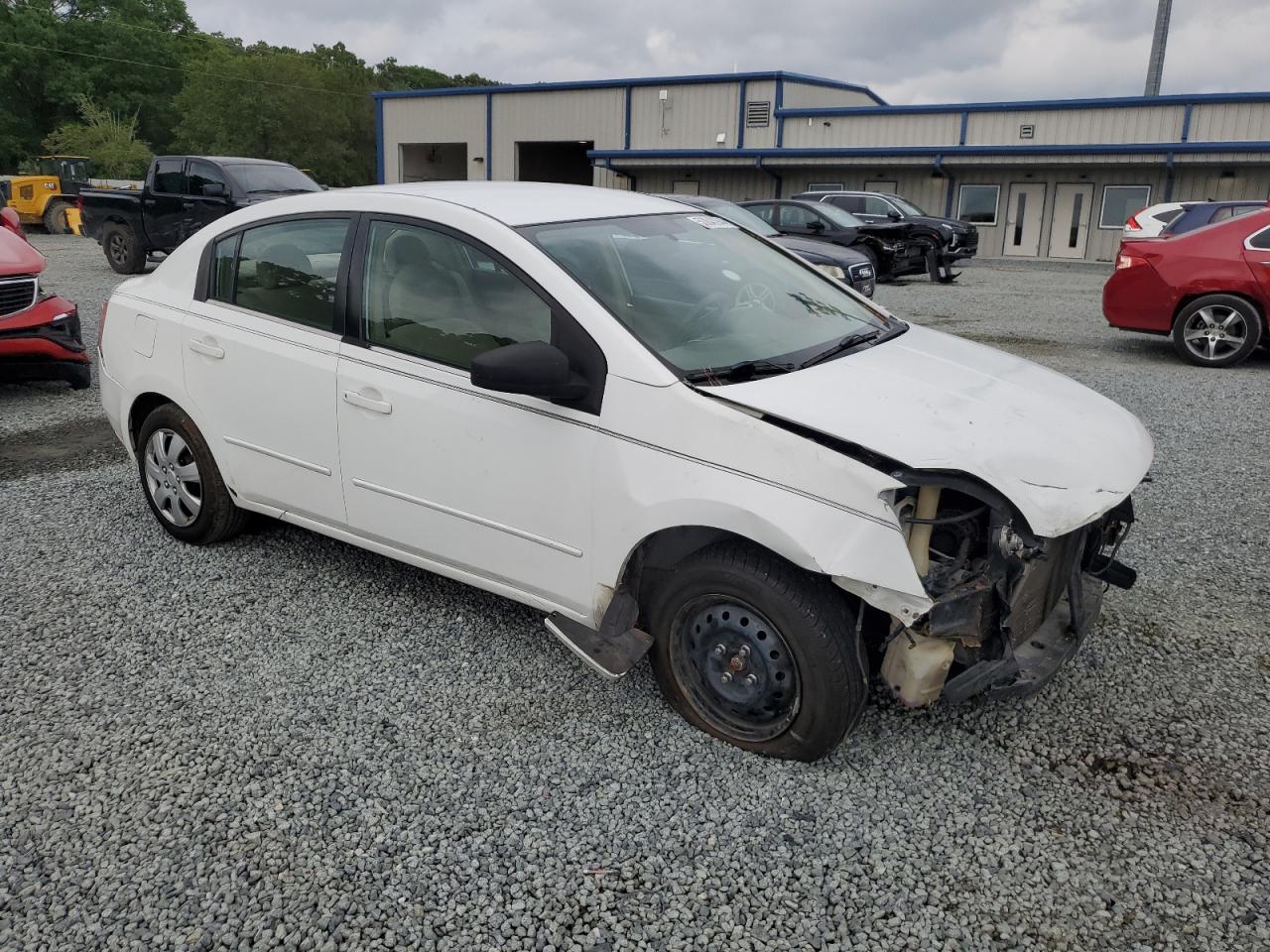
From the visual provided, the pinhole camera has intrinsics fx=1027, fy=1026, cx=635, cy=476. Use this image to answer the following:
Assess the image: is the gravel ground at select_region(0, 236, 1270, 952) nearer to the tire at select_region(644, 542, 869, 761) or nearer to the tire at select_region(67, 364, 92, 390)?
the tire at select_region(644, 542, 869, 761)

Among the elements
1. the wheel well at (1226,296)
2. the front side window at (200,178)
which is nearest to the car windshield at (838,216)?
the wheel well at (1226,296)

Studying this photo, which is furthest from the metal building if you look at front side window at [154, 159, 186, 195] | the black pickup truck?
front side window at [154, 159, 186, 195]

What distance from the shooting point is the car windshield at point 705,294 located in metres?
3.40

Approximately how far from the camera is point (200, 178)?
15.4 m

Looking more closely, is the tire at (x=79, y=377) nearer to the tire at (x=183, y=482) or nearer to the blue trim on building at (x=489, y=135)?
the tire at (x=183, y=482)

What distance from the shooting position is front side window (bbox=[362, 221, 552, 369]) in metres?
3.50

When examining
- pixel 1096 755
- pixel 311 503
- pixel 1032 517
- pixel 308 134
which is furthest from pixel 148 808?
pixel 308 134


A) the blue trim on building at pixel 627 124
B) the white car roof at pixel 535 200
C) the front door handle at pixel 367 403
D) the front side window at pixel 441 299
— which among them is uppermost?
the blue trim on building at pixel 627 124

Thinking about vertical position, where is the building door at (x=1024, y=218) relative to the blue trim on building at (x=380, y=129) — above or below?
below

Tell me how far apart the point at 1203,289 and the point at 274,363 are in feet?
29.7

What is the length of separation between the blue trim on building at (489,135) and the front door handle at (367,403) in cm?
3825

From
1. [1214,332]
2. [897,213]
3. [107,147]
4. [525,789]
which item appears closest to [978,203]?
[897,213]

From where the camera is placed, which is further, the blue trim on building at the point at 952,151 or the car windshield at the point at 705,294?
the blue trim on building at the point at 952,151

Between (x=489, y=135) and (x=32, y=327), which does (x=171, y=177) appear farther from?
(x=489, y=135)
